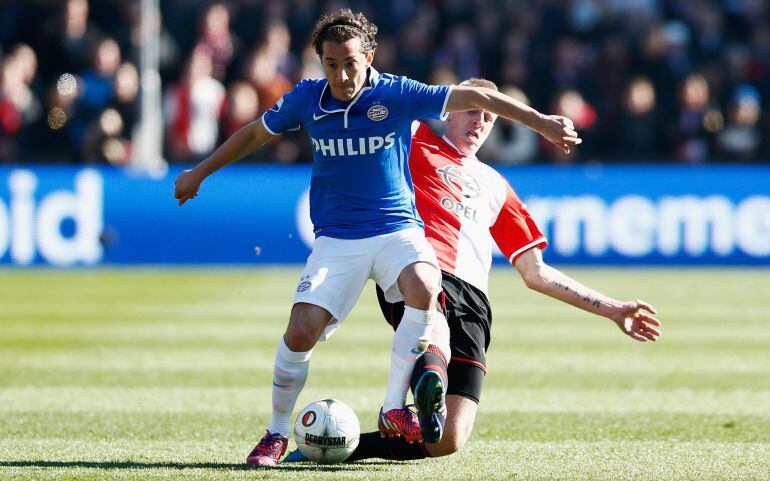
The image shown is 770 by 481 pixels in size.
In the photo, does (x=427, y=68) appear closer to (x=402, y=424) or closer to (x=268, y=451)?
(x=268, y=451)

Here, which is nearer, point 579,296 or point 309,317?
point 309,317

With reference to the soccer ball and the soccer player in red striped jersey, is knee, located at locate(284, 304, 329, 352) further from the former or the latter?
the soccer player in red striped jersey

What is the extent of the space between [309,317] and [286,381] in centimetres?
34

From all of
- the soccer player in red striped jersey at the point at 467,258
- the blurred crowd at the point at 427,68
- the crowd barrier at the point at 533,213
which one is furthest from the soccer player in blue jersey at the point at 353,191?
the blurred crowd at the point at 427,68

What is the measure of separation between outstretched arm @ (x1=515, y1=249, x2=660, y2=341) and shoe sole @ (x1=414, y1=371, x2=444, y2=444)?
1.07 metres

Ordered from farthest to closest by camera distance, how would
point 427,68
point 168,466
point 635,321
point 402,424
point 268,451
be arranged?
point 427,68, point 635,321, point 268,451, point 168,466, point 402,424

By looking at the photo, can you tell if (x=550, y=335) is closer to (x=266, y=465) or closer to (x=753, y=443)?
(x=753, y=443)

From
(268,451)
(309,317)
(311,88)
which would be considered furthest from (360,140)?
(268,451)

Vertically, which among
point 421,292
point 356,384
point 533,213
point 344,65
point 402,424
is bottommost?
point 356,384

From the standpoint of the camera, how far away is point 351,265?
240 inches

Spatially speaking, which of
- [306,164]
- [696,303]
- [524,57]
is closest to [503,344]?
[696,303]

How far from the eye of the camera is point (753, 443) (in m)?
6.68

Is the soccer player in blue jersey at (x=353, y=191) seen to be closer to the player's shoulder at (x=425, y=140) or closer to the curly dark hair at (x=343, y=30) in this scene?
the curly dark hair at (x=343, y=30)

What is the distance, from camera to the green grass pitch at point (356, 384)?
609cm
